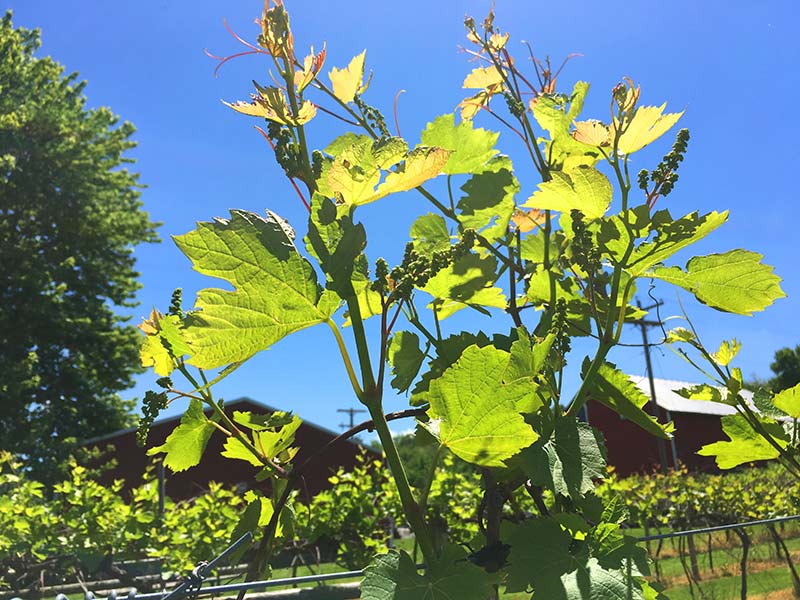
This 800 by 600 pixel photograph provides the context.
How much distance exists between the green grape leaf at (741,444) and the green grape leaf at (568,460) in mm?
554

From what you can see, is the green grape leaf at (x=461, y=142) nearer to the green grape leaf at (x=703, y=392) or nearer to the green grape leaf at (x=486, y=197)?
the green grape leaf at (x=486, y=197)

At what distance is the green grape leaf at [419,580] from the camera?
0.57m

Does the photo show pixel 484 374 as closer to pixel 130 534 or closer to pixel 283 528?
pixel 283 528

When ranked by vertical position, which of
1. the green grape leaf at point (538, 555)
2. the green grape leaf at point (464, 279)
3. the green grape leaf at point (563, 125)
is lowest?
the green grape leaf at point (538, 555)

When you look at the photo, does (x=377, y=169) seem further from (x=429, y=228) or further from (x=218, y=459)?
(x=218, y=459)

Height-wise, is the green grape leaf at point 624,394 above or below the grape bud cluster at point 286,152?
below

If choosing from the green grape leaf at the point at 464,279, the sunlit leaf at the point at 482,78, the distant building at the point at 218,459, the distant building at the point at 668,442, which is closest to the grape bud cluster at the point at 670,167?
the green grape leaf at the point at 464,279

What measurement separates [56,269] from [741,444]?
66.8 feet

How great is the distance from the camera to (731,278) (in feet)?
2.49

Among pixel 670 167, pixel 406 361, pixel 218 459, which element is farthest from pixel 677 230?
pixel 218 459

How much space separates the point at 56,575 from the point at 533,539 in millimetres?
3387

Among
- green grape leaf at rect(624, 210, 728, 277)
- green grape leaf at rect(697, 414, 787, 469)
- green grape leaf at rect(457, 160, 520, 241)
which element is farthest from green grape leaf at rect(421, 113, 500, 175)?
green grape leaf at rect(697, 414, 787, 469)

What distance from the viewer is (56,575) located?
3258mm

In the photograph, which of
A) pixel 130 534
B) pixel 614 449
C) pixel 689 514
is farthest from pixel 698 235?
pixel 614 449
